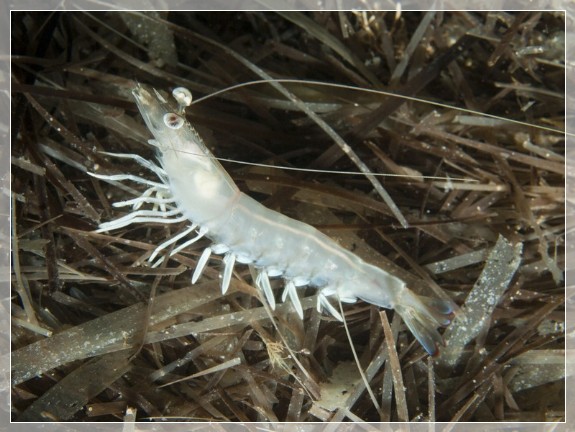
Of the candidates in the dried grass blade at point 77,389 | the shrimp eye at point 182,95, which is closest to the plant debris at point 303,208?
the dried grass blade at point 77,389

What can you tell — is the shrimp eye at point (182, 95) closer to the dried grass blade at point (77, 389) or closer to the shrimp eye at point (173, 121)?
the shrimp eye at point (173, 121)

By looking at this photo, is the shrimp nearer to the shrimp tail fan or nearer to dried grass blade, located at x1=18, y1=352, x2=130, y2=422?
the shrimp tail fan

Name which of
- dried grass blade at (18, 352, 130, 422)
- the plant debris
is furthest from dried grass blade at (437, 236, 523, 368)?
dried grass blade at (18, 352, 130, 422)

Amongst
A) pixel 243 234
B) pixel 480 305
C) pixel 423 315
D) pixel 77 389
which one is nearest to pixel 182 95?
pixel 243 234

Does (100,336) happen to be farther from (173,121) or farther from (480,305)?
(480,305)

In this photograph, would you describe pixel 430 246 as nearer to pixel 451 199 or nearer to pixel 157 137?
pixel 451 199

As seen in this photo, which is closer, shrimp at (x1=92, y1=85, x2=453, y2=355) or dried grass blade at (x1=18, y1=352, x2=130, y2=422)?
dried grass blade at (x1=18, y1=352, x2=130, y2=422)

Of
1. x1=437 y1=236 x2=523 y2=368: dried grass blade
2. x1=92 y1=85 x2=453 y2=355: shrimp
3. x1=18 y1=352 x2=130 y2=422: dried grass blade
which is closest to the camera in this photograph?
x1=18 y1=352 x2=130 y2=422: dried grass blade

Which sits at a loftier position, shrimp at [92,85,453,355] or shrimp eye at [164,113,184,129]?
shrimp eye at [164,113,184,129]
